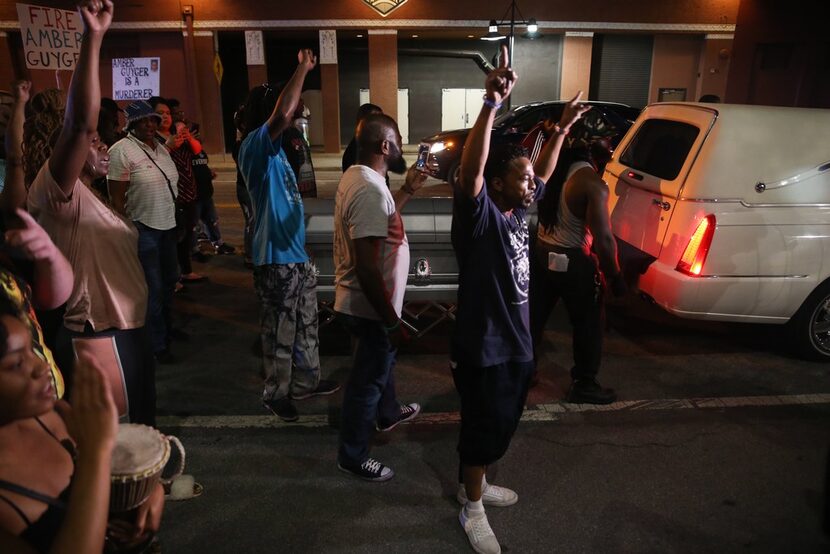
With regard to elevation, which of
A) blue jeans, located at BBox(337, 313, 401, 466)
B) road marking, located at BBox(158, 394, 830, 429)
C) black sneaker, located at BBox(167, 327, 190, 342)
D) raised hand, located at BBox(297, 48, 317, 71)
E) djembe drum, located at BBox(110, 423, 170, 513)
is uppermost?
raised hand, located at BBox(297, 48, 317, 71)

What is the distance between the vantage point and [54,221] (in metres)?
2.65

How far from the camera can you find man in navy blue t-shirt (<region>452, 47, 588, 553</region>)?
2697 millimetres

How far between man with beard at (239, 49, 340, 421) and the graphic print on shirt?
5.12 feet

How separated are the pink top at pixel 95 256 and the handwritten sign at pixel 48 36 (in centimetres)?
594

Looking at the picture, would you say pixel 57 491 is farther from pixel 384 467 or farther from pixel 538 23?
pixel 538 23

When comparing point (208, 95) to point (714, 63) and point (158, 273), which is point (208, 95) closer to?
point (158, 273)

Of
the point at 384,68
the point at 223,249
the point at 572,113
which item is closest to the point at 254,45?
the point at 384,68

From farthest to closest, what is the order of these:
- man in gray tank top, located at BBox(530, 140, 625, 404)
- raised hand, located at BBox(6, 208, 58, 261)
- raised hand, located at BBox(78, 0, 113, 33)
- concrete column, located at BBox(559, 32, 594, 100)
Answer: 1. concrete column, located at BBox(559, 32, 594, 100)
2. man in gray tank top, located at BBox(530, 140, 625, 404)
3. raised hand, located at BBox(78, 0, 113, 33)
4. raised hand, located at BBox(6, 208, 58, 261)

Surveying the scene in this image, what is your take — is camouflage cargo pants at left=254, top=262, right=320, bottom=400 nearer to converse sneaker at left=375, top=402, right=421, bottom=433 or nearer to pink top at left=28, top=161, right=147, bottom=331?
converse sneaker at left=375, top=402, right=421, bottom=433

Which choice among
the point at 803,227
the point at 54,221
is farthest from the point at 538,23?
the point at 54,221

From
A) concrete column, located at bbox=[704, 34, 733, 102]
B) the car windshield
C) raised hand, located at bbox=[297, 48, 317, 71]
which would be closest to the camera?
raised hand, located at bbox=[297, 48, 317, 71]

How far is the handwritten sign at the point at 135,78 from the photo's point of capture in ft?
33.4

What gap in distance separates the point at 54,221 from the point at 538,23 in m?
20.6

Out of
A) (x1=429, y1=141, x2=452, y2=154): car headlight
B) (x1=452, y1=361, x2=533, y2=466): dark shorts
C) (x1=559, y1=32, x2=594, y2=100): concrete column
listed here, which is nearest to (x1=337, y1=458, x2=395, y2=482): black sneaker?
(x1=452, y1=361, x2=533, y2=466): dark shorts
